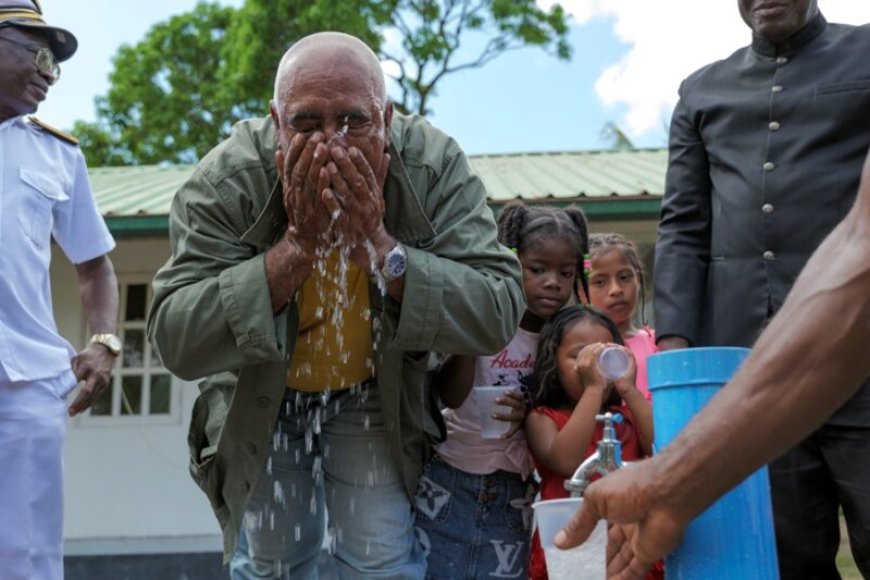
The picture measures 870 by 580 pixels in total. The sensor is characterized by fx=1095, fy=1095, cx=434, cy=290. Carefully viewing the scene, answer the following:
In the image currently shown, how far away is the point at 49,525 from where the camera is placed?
3.38m

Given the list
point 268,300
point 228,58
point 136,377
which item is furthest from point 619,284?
point 228,58

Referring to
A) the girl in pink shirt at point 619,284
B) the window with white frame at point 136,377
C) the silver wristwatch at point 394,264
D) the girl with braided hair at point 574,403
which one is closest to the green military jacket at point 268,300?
the silver wristwatch at point 394,264

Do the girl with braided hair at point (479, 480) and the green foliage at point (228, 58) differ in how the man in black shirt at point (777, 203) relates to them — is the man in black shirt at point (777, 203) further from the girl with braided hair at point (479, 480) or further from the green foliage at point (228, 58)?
the green foliage at point (228, 58)

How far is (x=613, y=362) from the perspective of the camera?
3330mm

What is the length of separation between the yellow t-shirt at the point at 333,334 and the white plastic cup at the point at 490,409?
48 centimetres

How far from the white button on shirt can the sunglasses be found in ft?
0.62

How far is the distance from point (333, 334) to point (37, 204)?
1.13 meters

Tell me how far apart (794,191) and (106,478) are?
7.07m

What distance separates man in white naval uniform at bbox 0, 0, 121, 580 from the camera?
10.8 ft

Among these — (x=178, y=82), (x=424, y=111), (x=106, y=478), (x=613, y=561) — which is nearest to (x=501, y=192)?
(x=106, y=478)

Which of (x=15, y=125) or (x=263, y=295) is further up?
(x=15, y=125)

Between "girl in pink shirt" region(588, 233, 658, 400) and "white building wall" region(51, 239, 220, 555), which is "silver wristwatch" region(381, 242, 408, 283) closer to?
"girl in pink shirt" region(588, 233, 658, 400)

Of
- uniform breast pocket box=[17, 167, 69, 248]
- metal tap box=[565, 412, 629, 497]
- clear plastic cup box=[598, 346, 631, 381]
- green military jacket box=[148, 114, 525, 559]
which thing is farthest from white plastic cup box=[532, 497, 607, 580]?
uniform breast pocket box=[17, 167, 69, 248]

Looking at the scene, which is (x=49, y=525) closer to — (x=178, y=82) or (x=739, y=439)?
(x=739, y=439)
